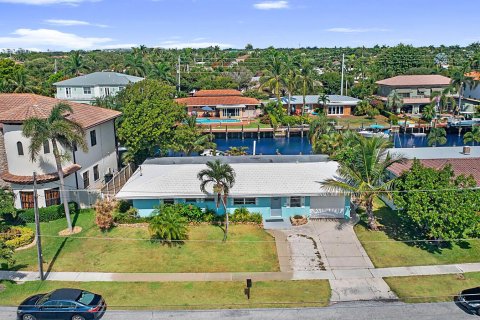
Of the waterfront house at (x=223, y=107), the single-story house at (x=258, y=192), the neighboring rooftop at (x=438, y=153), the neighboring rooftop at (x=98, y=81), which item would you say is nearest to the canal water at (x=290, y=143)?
the waterfront house at (x=223, y=107)

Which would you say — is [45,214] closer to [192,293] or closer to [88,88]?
[192,293]

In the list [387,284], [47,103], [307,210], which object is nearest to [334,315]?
[387,284]

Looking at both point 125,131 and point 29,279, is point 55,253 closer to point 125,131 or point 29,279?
point 29,279

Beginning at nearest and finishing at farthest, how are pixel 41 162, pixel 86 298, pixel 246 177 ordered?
pixel 86 298, pixel 41 162, pixel 246 177

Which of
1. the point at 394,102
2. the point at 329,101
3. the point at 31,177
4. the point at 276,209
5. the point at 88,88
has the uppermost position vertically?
the point at 88,88

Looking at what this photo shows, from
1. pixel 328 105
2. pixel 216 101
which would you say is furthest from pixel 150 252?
pixel 328 105

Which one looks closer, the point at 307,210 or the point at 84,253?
the point at 84,253
